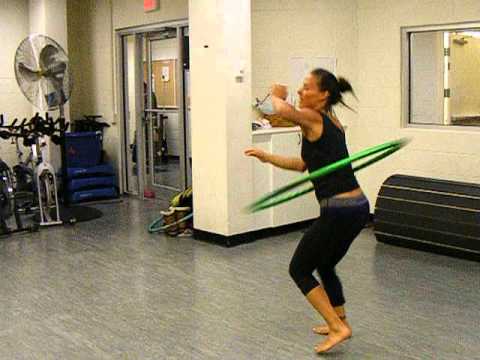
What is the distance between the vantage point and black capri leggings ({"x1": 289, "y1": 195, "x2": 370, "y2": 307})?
12.3ft

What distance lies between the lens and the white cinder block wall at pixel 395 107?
651 cm

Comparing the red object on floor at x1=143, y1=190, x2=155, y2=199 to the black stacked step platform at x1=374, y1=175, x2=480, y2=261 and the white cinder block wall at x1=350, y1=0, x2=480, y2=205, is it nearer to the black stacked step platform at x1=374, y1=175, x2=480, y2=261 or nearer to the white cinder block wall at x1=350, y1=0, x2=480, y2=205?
the white cinder block wall at x1=350, y1=0, x2=480, y2=205

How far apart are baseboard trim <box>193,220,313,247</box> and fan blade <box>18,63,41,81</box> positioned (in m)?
2.30

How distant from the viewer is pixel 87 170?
8.92 meters

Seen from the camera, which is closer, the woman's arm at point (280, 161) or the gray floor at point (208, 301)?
the woman's arm at point (280, 161)

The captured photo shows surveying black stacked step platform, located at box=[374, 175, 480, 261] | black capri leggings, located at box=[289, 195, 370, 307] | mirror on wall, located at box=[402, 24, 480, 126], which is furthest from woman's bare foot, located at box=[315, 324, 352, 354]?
mirror on wall, located at box=[402, 24, 480, 126]

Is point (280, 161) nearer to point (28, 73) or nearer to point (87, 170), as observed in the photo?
point (28, 73)

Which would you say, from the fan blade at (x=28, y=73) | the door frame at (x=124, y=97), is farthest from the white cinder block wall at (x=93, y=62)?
the fan blade at (x=28, y=73)

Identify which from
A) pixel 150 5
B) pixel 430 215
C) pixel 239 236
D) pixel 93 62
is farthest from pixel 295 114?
pixel 93 62

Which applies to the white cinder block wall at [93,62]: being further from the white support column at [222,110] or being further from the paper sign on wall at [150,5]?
the white support column at [222,110]

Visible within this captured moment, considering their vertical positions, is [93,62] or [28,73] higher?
[93,62]

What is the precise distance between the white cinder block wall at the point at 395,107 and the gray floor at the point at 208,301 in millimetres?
846

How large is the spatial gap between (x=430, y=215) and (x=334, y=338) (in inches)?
96.6

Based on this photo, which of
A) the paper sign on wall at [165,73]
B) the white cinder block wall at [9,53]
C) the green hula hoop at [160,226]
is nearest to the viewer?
the green hula hoop at [160,226]
